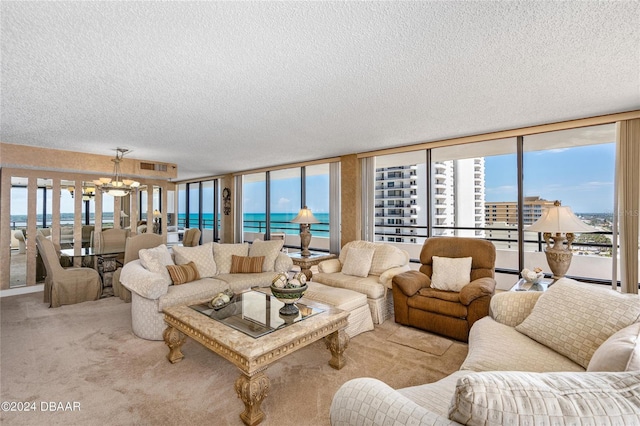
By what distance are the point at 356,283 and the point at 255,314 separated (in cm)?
153

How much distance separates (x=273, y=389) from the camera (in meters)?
2.25

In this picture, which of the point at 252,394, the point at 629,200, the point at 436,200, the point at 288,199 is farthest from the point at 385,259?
the point at 288,199

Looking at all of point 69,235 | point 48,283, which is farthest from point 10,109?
point 69,235

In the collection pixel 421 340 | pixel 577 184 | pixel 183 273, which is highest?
pixel 577 184

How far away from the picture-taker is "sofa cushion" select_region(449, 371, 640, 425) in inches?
27.4

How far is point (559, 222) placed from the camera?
2812 mm

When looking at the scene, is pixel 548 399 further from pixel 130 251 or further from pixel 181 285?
pixel 130 251

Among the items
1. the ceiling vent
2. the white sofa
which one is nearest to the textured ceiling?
the white sofa

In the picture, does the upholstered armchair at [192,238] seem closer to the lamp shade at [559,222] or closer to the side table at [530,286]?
the side table at [530,286]

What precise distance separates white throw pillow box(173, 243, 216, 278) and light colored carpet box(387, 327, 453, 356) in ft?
8.41

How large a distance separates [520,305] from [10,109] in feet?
17.3

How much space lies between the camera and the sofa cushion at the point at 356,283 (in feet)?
11.8

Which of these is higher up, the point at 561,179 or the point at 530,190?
the point at 561,179

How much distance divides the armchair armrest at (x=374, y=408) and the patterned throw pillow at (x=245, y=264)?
335 centimetres
